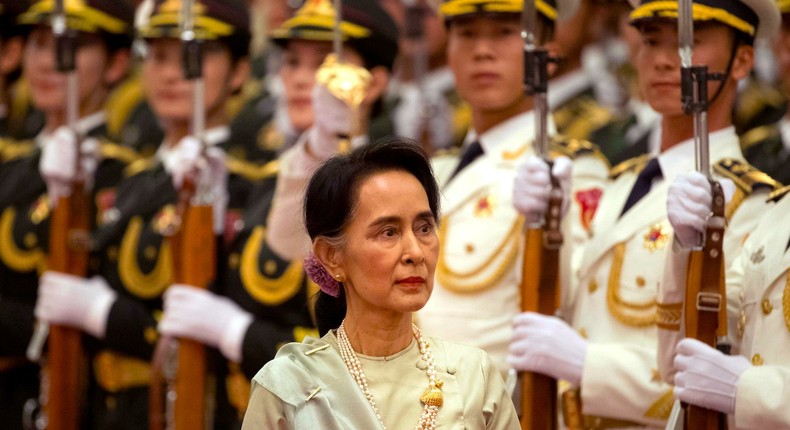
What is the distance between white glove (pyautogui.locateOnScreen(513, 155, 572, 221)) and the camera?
5062mm

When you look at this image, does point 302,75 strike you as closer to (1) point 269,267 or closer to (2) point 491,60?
Answer: (1) point 269,267

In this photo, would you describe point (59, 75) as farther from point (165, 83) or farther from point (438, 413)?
point (438, 413)

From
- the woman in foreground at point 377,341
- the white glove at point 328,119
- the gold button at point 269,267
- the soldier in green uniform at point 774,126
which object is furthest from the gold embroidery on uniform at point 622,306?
the gold button at point 269,267

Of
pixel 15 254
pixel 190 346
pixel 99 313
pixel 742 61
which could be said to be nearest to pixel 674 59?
pixel 742 61

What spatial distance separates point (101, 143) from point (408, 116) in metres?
1.62

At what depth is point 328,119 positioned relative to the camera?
5703 mm

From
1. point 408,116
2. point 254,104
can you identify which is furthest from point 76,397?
point 254,104

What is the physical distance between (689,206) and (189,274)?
2.44 m

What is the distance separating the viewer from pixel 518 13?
5574 mm

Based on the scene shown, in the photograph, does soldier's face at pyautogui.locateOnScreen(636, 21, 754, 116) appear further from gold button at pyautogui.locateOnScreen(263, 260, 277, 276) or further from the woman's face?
gold button at pyautogui.locateOnScreen(263, 260, 277, 276)

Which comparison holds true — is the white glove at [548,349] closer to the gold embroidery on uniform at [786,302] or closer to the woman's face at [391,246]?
the gold embroidery on uniform at [786,302]

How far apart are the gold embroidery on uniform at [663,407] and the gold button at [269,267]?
1.86 meters

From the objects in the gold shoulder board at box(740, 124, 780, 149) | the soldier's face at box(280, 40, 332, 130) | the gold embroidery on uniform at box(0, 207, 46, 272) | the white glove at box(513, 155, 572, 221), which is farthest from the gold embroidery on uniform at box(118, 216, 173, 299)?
the gold shoulder board at box(740, 124, 780, 149)

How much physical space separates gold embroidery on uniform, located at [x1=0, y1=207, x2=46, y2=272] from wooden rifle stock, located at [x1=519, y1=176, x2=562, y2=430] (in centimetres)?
304
